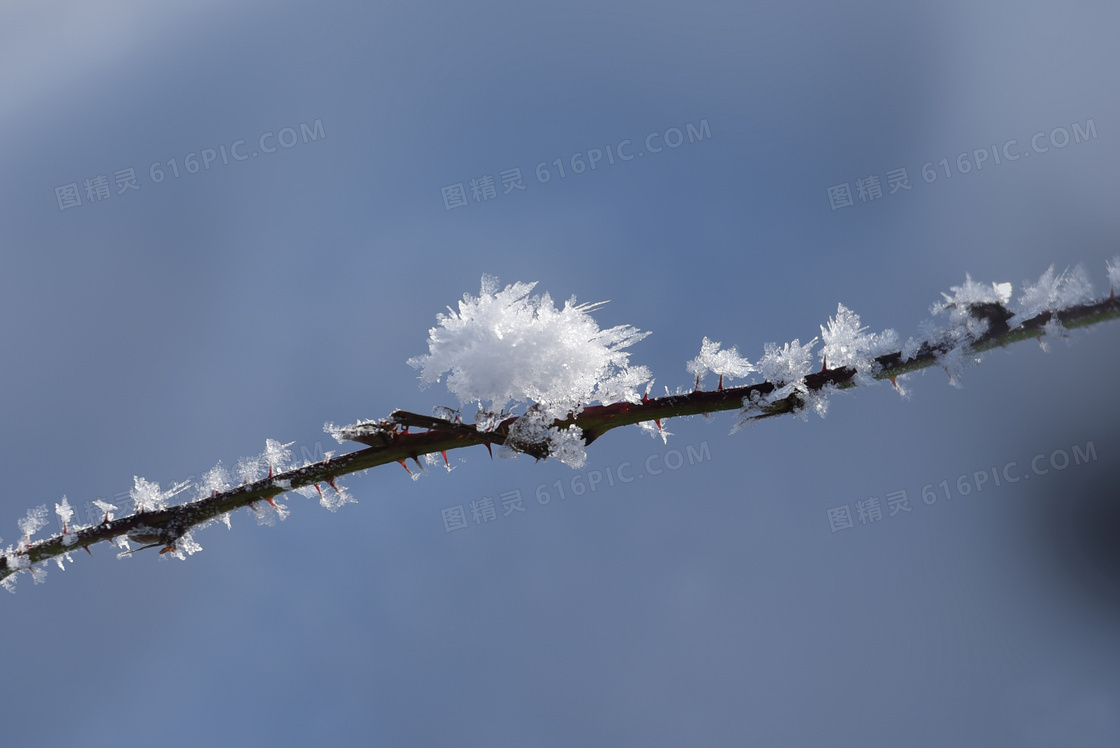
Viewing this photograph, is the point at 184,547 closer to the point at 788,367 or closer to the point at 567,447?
the point at 567,447

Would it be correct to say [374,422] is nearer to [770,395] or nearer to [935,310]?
[770,395]

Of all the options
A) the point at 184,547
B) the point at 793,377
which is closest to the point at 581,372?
the point at 793,377

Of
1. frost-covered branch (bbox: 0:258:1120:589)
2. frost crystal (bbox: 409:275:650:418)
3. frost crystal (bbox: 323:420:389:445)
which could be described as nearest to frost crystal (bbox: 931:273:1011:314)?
frost-covered branch (bbox: 0:258:1120:589)

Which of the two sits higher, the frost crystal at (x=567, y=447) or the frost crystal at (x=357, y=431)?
the frost crystal at (x=357, y=431)

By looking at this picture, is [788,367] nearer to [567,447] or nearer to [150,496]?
[567,447]

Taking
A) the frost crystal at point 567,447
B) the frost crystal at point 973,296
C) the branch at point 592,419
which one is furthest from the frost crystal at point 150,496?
the frost crystal at point 973,296

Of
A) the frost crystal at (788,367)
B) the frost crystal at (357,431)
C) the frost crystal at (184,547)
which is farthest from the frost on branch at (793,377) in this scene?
the frost crystal at (184,547)

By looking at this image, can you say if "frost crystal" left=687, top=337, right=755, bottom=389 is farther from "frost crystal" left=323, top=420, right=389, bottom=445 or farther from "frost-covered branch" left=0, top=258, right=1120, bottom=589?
"frost crystal" left=323, top=420, right=389, bottom=445

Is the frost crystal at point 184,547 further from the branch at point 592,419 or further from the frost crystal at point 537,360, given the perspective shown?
the frost crystal at point 537,360

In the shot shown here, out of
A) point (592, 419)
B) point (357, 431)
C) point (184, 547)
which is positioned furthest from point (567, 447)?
point (184, 547)
